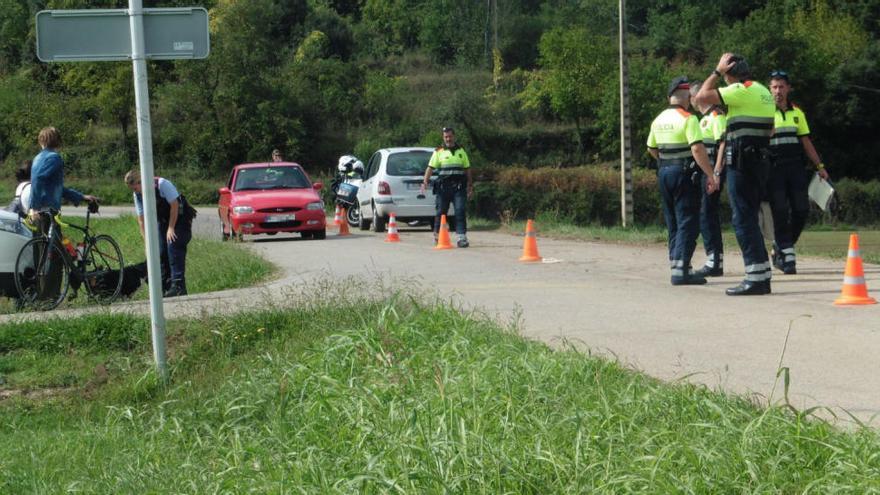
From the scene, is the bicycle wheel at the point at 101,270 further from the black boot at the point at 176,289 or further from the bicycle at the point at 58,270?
the black boot at the point at 176,289

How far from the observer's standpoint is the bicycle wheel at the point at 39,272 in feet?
44.6

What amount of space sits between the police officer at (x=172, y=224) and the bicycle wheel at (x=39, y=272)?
1.19 m

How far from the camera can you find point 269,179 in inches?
1026

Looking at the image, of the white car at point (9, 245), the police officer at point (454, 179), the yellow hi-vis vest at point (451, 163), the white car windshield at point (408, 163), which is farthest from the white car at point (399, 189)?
the white car at point (9, 245)

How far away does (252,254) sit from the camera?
63.2 feet

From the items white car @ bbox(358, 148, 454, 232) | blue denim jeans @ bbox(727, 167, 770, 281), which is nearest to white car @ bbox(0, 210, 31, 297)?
blue denim jeans @ bbox(727, 167, 770, 281)

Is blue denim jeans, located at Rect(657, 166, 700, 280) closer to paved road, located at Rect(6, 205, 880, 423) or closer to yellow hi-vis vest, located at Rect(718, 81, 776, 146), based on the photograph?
paved road, located at Rect(6, 205, 880, 423)

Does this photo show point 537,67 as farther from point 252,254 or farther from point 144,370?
point 144,370

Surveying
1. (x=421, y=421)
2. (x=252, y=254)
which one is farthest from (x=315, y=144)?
(x=421, y=421)

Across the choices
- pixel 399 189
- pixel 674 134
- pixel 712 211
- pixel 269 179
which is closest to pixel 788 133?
pixel 712 211

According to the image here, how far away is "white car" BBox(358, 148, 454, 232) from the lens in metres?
26.7

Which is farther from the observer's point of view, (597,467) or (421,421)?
(421,421)

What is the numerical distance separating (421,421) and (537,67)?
256ft

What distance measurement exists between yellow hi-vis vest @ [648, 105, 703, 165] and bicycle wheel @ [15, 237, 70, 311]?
6.41m
